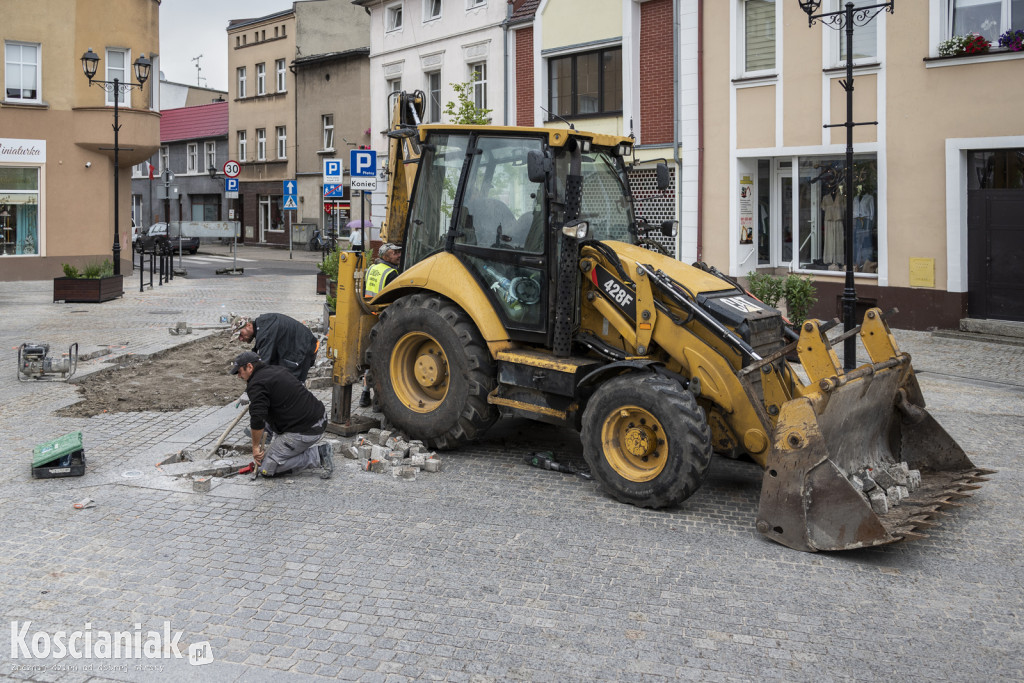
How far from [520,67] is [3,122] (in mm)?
15084

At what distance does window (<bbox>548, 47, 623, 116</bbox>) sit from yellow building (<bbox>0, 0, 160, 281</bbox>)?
13418 mm

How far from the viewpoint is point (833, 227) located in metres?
18.3

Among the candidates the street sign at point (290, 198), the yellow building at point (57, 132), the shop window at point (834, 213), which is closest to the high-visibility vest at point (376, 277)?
the shop window at point (834, 213)

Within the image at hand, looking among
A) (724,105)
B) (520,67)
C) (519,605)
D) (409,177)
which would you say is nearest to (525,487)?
(519,605)

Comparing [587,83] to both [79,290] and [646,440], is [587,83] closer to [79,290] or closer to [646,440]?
[79,290]

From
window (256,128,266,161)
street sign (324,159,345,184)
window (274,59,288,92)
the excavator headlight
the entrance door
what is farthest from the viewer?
window (256,128,266,161)

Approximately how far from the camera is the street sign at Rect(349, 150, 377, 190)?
52.9 feet

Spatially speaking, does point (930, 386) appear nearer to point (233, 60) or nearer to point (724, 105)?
point (724, 105)

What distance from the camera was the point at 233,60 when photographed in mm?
50656

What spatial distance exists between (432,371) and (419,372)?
0.54 ft

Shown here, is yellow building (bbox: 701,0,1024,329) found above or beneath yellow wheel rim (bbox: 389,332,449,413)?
above

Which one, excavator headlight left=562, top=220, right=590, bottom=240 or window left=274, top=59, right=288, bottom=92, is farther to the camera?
window left=274, top=59, right=288, bottom=92

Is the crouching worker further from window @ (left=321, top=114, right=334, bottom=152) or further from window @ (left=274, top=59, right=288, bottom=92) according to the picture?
window @ (left=274, top=59, right=288, bottom=92)
